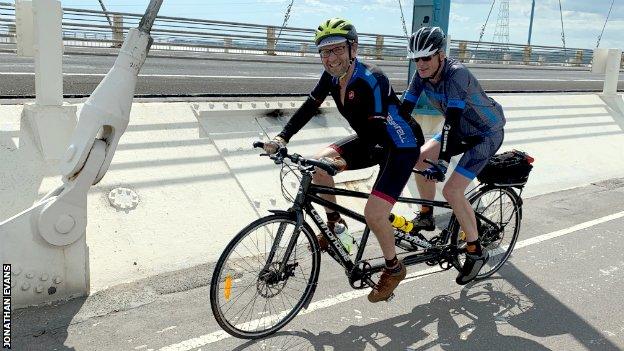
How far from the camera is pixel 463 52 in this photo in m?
31.7

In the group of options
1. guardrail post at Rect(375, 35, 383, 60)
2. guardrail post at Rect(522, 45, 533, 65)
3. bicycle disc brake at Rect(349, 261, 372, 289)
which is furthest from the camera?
guardrail post at Rect(522, 45, 533, 65)

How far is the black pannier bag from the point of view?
17.7 feet

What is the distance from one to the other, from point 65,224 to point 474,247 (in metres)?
3.36

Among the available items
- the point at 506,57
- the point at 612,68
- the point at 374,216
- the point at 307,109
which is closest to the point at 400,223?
the point at 374,216

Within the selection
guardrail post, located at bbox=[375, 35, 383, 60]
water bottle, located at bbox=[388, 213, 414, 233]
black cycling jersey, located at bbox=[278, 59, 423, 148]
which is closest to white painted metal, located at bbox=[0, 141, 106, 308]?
black cycling jersey, located at bbox=[278, 59, 423, 148]

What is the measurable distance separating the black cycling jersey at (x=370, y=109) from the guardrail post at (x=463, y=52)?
27.9m

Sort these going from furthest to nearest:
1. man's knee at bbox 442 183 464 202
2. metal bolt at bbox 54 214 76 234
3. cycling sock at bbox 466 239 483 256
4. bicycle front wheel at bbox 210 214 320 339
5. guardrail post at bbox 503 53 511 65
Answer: guardrail post at bbox 503 53 511 65, cycling sock at bbox 466 239 483 256, man's knee at bbox 442 183 464 202, metal bolt at bbox 54 214 76 234, bicycle front wheel at bbox 210 214 320 339

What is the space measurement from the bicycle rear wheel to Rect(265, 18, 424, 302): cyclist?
107cm

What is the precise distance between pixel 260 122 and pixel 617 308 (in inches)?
171

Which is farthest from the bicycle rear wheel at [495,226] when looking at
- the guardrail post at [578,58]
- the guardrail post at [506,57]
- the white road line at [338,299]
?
the guardrail post at [578,58]

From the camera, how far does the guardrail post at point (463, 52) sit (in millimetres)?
31391

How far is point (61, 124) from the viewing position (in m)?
5.49

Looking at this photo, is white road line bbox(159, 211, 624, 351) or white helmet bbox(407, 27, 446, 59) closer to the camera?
white road line bbox(159, 211, 624, 351)

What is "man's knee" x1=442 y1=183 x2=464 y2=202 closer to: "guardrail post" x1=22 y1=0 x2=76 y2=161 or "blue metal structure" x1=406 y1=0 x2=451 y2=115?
"blue metal structure" x1=406 y1=0 x2=451 y2=115
